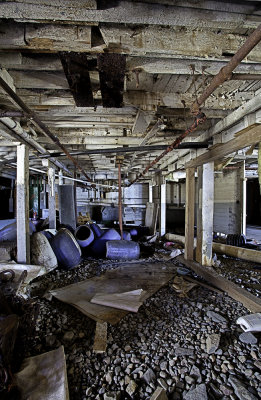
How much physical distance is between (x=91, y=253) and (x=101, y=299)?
2416 millimetres

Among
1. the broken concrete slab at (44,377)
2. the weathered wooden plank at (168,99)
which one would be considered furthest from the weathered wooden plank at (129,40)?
the broken concrete slab at (44,377)

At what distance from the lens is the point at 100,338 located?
6.49 feet

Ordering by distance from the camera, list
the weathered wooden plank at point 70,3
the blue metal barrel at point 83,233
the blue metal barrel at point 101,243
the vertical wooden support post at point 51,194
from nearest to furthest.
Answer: the weathered wooden plank at point 70,3
the blue metal barrel at point 101,243
the vertical wooden support post at point 51,194
the blue metal barrel at point 83,233

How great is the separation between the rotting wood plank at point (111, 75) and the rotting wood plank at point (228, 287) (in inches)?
114

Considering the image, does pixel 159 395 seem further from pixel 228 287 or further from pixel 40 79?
pixel 40 79

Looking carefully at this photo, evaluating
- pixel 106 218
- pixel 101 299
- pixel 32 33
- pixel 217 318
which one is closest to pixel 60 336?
pixel 101 299

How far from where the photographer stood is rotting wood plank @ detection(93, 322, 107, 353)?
184 cm

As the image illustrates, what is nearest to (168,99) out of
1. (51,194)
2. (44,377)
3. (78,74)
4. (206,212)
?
(78,74)

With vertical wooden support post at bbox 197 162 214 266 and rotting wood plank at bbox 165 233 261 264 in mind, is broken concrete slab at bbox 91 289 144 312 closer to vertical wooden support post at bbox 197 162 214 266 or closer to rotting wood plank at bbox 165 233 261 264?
vertical wooden support post at bbox 197 162 214 266

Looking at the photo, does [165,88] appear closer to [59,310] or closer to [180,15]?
[180,15]

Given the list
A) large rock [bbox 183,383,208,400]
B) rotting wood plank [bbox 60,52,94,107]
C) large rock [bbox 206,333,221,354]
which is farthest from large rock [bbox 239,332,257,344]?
rotting wood plank [bbox 60,52,94,107]

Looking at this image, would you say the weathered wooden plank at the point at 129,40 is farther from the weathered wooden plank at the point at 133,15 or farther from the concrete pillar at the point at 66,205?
the concrete pillar at the point at 66,205

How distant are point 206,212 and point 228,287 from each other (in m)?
1.29

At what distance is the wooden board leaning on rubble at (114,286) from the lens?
245cm
